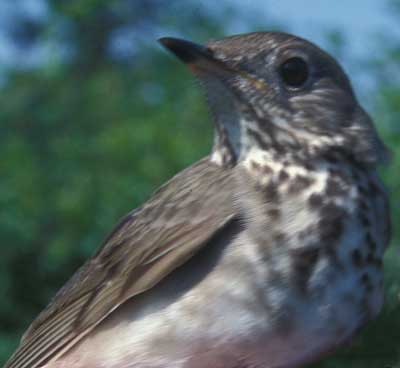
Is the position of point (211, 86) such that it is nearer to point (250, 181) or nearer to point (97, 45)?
point (250, 181)

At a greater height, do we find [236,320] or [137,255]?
[137,255]

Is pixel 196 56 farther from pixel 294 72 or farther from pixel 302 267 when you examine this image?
pixel 302 267

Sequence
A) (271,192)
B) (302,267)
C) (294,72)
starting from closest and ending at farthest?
(302,267) → (271,192) → (294,72)

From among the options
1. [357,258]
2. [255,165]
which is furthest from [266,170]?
[357,258]

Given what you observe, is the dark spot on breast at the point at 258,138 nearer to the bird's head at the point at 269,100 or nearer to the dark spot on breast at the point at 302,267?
the bird's head at the point at 269,100

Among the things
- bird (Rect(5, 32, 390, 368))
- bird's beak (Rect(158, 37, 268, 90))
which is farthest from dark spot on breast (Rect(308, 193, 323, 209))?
bird's beak (Rect(158, 37, 268, 90))

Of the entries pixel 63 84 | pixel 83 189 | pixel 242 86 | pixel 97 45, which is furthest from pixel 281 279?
pixel 97 45

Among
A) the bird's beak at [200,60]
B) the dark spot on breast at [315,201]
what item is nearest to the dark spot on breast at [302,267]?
the dark spot on breast at [315,201]

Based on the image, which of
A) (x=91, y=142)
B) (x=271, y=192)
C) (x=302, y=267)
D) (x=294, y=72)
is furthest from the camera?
(x=91, y=142)

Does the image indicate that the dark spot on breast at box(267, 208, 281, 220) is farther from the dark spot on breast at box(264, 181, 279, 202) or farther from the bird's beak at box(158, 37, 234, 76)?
the bird's beak at box(158, 37, 234, 76)
